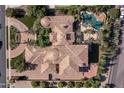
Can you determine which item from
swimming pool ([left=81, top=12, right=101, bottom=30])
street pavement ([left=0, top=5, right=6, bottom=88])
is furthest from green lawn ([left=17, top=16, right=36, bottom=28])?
swimming pool ([left=81, top=12, right=101, bottom=30])

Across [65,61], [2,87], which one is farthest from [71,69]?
[2,87]

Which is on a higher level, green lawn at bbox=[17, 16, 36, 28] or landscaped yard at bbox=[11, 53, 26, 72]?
green lawn at bbox=[17, 16, 36, 28]

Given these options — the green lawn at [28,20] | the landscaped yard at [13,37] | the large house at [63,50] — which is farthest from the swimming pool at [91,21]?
the landscaped yard at [13,37]

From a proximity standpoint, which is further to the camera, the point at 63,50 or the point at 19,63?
the point at 19,63

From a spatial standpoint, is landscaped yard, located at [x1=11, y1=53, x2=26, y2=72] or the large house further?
landscaped yard, located at [x1=11, y1=53, x2=26, y2=72]

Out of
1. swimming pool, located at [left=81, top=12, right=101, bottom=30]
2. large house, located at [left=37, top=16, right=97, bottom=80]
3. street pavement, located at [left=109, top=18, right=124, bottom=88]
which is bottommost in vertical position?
street pavement, located at [left=109, top=18, right=124, bottom=88]

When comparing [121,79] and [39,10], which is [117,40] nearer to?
[121,79]

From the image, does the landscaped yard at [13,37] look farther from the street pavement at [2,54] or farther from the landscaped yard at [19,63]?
the landscaped yard at [19,63]

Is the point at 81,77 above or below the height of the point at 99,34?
below

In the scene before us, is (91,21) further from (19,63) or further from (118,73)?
(19,63)

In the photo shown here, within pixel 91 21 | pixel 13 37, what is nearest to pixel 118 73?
pixel 91 21

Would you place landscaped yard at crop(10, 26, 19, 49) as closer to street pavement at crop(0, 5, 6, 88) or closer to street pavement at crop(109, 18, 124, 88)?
street pavement at crop(0, 5, 6, 88)
